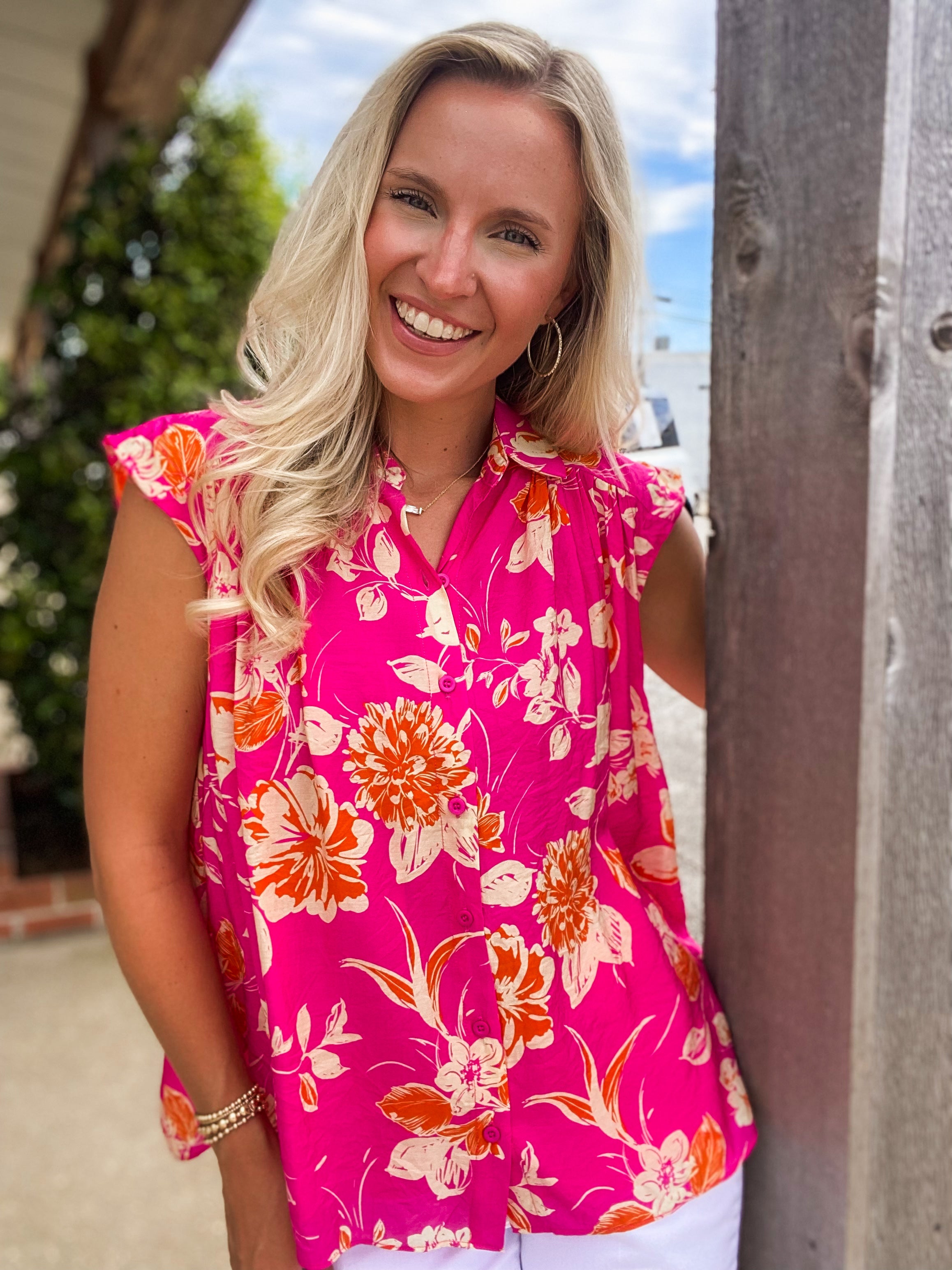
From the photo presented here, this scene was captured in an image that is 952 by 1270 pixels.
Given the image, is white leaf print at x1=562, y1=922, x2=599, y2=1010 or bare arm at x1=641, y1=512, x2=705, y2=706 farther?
bare arm at x1=641, y1=512, x2=705, y2=706

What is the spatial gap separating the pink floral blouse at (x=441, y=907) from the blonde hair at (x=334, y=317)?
0.03 metres

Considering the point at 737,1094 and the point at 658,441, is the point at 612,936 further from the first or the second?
the point at 658,441

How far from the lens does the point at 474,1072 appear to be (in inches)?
43.4

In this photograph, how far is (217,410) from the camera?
3.78 feet

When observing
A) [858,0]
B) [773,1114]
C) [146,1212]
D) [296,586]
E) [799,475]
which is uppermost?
[858,0]

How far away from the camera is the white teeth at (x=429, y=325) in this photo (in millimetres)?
1118

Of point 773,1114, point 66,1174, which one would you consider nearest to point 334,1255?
point 773,1114

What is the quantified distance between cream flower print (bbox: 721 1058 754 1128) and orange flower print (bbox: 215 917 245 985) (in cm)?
55

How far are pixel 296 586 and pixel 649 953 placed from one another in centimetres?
57

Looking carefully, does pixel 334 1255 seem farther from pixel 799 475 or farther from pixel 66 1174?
pixel 66 1174

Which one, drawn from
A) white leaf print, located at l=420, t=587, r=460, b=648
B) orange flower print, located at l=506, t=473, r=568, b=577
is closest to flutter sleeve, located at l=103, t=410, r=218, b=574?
white leaf print, located at l=420, t=587, r=460, b=648

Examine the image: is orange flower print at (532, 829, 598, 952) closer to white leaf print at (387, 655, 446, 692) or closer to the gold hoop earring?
white leaf print at (387, 655, 446, 692)

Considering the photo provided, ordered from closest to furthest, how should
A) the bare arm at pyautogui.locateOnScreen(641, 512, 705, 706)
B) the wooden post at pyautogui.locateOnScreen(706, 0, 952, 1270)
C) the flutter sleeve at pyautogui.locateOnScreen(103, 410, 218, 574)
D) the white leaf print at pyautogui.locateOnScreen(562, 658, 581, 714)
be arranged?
the wooden post at pyautogui.locateOnScreen(706, 0, 952, 1270) → the flutter sleeve at pyautogui.locateOnScreen(103, 410, 218, 574) → the white leaf print at pyautogui.locateOnScreen(562, 658, 581, 714) → the bare arm at pyautogui.locateOnScreen(641, 512, 705, 706)

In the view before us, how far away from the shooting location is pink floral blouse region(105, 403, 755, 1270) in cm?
108
